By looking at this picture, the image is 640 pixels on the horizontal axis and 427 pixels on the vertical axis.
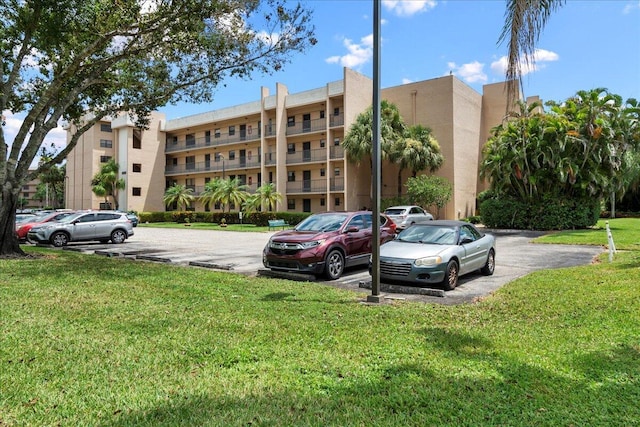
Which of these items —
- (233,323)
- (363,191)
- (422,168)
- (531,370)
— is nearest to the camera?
(531,370)

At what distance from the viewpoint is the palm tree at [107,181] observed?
48.1 meters

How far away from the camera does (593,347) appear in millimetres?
4566

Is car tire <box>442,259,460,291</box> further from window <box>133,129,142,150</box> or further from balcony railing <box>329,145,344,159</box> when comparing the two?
window <box>133,129,142,150</box>

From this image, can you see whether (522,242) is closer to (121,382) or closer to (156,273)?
(156,273)

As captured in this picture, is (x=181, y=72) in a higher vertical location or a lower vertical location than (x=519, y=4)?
higher

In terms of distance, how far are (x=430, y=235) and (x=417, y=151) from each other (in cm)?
2529

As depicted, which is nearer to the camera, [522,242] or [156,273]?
[156,273]

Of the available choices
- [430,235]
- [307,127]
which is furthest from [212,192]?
[430,235]

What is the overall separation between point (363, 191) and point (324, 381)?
114ft

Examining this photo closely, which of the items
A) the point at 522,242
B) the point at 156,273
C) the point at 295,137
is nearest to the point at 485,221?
the point at 522,242

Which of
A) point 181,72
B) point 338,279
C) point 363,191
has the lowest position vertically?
point 338,279

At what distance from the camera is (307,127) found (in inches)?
1563

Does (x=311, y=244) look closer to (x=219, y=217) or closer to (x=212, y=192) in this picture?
(x=219, y=217)

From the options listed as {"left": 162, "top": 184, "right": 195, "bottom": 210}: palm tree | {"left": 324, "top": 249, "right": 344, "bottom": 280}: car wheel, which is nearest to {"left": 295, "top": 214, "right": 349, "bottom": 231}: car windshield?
{"left": 324, "top": 249, "right": 344, "bottom": 280}: car wheel
